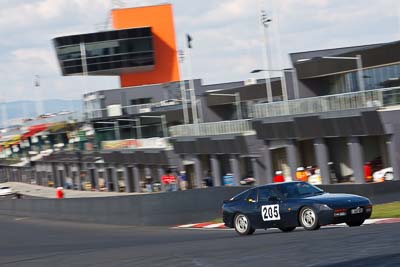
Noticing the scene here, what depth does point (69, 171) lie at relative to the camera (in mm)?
102125

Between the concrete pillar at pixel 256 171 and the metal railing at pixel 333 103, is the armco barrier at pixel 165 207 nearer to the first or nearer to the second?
the metal railing at pixel 333 103

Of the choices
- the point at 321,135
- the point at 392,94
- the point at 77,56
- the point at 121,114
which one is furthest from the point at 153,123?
the point at 392,94

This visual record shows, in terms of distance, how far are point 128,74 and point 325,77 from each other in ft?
169

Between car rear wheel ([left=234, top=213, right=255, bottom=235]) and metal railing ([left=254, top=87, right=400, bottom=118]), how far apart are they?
1865 centimetres

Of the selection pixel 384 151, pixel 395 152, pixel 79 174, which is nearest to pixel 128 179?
pixel 79 174

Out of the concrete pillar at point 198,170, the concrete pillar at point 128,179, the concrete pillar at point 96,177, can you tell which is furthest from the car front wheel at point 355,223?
the concrete pillar at point 96,177

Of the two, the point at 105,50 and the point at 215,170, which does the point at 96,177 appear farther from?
the point at 215,170

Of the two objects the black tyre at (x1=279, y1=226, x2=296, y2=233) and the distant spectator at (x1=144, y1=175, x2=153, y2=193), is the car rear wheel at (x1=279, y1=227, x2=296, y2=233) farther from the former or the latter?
the distant spectator at (x1=144, y1=175, x2=153, y2=193)

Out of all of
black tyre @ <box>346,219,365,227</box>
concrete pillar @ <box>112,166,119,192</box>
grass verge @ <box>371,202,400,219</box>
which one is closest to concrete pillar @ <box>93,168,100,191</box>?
Result: concrete pillar @ <box>112,166,119,192</box>

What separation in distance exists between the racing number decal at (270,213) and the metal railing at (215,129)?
33492 millimetres

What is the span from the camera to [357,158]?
41375 millimetres

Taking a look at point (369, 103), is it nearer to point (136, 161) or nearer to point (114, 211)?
point (114, 211)

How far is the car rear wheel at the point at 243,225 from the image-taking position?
2016 cm

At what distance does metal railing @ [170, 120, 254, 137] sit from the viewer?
54031 mm
